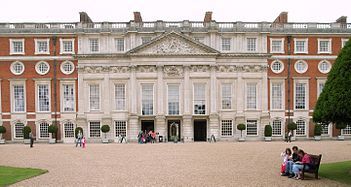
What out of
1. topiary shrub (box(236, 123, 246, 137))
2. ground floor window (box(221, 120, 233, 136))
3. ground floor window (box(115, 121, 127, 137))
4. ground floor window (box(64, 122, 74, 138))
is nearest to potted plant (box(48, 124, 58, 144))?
ground floor window (box(64, 122, 74, 138))

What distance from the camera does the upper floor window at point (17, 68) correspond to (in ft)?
124

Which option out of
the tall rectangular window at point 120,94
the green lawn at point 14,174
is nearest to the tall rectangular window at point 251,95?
the tall rectangular window at point 120,94

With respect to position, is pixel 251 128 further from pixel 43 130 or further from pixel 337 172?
pixel 337 172

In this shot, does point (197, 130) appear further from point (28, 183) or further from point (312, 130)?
point (28, 183)

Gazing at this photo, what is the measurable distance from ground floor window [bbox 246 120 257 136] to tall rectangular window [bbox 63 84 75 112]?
1826cm

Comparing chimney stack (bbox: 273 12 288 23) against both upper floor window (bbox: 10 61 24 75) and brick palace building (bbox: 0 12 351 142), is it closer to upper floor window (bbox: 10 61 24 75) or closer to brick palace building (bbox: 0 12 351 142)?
brick palace building (bbox: 0 12 351 142)

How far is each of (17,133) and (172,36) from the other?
61.7ft

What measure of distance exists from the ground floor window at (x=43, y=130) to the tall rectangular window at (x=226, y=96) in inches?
724

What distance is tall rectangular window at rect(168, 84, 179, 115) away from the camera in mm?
38000

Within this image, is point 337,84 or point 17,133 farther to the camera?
point 17,133

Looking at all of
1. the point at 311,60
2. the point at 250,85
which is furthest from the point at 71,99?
the point at 311,60

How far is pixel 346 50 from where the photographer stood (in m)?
14.8

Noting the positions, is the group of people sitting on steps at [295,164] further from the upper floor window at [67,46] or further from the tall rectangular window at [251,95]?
the upper floor window at [67,46]

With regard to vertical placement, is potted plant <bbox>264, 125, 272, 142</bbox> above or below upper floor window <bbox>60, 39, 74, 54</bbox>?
below
